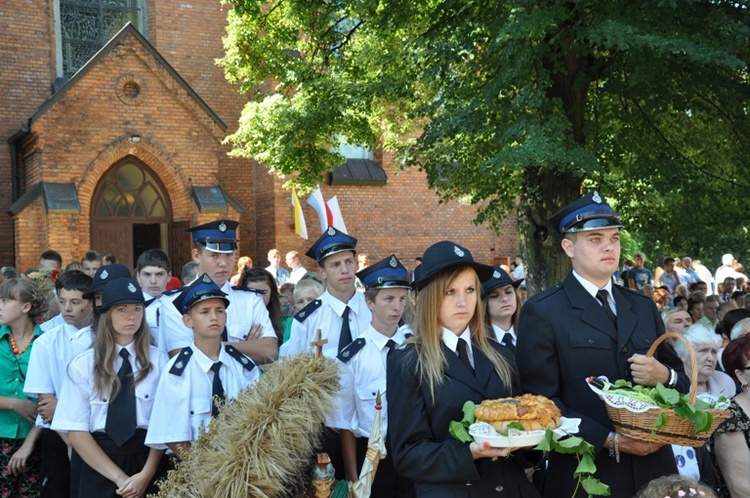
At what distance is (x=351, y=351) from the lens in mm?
5410

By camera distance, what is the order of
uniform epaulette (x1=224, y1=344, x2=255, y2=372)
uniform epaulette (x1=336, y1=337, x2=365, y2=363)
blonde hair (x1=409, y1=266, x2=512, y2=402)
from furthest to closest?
uniform epaulette (x1=336, y1=337, x2=365, y2=363)
uniform epaulette (x1=224, y1=344, x2=255, y2=372)
blonde hair (x1=409, y1=266, x2=512, y2=402)

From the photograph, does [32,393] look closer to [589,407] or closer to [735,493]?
[589,407]

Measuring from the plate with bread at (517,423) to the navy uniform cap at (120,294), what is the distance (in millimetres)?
2641

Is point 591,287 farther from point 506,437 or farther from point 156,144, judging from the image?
point 156,144

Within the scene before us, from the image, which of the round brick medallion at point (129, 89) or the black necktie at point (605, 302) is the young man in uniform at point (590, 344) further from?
the round brick medallion at point (129, 89)

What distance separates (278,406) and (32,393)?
2.53 metres

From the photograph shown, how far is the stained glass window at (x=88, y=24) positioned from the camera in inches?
813

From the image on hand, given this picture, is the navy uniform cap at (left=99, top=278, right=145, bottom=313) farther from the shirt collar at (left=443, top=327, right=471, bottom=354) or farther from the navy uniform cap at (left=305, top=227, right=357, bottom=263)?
the shirt collar at (left=443, top=327, right=471, bottom=354)

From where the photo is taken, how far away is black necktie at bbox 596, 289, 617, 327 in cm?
396

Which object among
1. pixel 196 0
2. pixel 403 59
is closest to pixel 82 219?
pixel 196 0

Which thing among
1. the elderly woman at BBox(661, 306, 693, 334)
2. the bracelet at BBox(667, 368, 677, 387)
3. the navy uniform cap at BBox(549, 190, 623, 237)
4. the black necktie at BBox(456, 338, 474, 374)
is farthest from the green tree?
the black necktie at BBox(456, 338, 474, 374)

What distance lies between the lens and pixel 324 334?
614 cm

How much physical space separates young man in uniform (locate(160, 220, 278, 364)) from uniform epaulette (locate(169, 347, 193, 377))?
1.63 ft

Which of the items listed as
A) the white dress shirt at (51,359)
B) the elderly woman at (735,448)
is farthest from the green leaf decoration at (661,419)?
the white dress shirt at (51,359)
